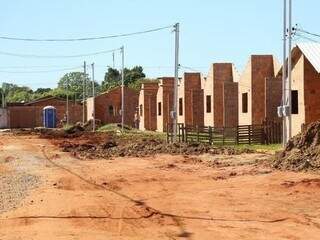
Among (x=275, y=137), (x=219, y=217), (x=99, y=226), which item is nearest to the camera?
(x=99, y=226)

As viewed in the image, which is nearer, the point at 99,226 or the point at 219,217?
the point at 99,226

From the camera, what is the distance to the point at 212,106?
143 ft

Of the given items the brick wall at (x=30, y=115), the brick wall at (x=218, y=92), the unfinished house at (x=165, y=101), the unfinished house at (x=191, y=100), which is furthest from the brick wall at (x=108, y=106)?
the brick wall at (x=218, y=92)

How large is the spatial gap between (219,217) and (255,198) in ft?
8.65

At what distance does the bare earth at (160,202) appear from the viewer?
34.9 ft

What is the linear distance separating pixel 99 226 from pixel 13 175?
9549 mm

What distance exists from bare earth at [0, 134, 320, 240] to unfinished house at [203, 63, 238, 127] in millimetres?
18235

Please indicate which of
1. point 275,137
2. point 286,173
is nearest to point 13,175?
point 286,173

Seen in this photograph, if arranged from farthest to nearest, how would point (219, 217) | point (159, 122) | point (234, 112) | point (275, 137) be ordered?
point (159, 122)
point (234, 112)
point (275, 137)
point (219, 217)

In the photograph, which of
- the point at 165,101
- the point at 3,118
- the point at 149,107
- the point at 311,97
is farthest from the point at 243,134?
the point at 3,118

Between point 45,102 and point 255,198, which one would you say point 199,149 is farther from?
point 45,102

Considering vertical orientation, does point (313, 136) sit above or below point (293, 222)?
above

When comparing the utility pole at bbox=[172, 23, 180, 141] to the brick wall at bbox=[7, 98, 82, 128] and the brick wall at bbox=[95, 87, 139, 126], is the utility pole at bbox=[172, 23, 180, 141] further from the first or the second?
the brick wall at bbox=[7, 98, 82, 128]

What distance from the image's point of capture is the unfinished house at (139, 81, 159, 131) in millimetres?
62500
